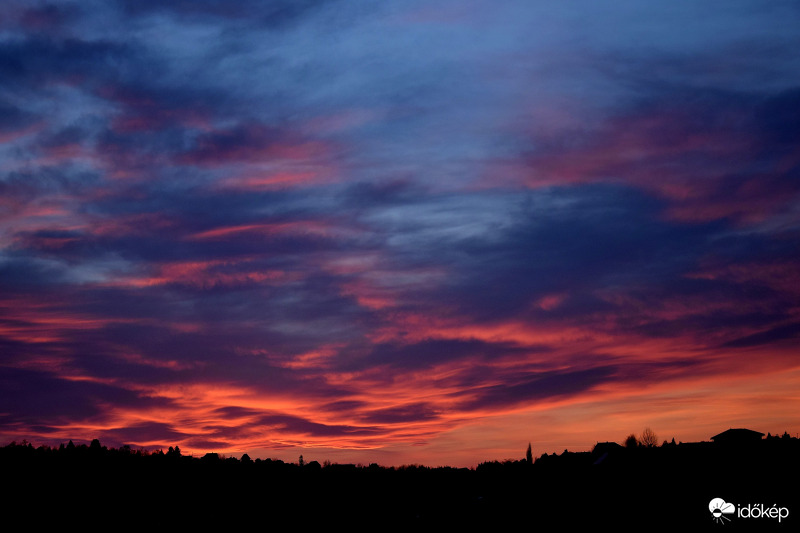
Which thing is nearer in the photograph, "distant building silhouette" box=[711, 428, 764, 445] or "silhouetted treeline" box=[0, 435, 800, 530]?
"silhouetted treeline" box=[0, 435, 800, 530]

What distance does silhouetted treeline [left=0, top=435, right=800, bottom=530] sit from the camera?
3700 centimetres

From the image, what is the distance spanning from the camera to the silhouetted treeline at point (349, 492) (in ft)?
121

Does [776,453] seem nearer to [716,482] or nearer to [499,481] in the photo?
[716,482]

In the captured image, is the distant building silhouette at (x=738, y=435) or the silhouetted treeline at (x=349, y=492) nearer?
the silhouetted treeline at (x=349, y=492)

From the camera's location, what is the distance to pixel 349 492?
52.9 meters

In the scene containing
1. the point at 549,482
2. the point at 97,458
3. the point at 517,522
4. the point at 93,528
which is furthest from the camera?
the point at 549,482

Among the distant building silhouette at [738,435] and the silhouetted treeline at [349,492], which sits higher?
the distant building silhouette at [738,435]

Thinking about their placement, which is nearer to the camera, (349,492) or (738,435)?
(349,492)

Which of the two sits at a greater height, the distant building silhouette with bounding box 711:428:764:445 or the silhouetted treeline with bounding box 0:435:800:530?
the distant building silhouette with bounding box 711:428:764:445

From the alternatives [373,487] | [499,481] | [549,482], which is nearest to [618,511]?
[549,482]

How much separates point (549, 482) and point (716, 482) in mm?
14585

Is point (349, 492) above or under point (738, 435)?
under

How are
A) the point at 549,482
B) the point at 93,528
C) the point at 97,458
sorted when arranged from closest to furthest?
the point at 93,528 < the point at 97,458 < the point at 549,482

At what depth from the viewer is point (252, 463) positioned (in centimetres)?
5831
